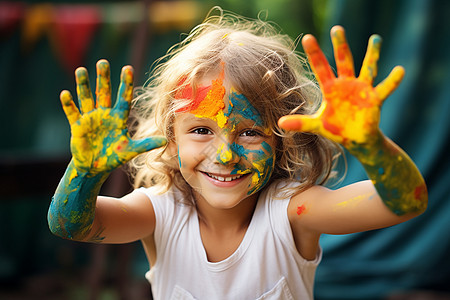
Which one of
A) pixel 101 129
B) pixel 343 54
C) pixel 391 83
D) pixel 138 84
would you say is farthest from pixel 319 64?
pixel 138 84

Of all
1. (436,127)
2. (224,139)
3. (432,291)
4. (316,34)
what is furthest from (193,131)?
(316,34)

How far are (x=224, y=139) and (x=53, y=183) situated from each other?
172cm

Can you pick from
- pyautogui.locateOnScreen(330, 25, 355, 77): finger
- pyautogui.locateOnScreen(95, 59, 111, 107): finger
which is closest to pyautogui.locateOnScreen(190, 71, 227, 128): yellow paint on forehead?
pyautogui.locateOnScreen(95, 59, 111, 107): finger

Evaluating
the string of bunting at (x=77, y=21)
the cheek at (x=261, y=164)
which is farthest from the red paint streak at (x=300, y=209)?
the string of bunting at (x=77, y=21)

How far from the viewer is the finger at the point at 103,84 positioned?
1.28 m

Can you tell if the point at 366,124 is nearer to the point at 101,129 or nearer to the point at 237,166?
the point at 237,166

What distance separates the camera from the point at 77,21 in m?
3.40

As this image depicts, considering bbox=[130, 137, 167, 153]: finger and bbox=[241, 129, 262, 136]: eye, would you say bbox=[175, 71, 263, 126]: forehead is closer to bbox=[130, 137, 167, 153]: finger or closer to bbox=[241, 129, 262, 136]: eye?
bbox=[241, 129, 262, 136]: eye

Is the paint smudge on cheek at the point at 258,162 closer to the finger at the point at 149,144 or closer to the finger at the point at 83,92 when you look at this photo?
the finger at the point at 149,144

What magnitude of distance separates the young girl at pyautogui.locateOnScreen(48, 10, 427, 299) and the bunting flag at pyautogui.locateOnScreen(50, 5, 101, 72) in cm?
186

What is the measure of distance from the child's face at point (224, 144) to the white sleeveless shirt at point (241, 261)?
0.14 meters

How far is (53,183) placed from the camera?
2891mm

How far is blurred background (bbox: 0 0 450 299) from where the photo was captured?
2859 mm

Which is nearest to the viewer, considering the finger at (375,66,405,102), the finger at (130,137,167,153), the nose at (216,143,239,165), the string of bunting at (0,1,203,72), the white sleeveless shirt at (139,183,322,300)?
the finger at (375,66,405,102)
